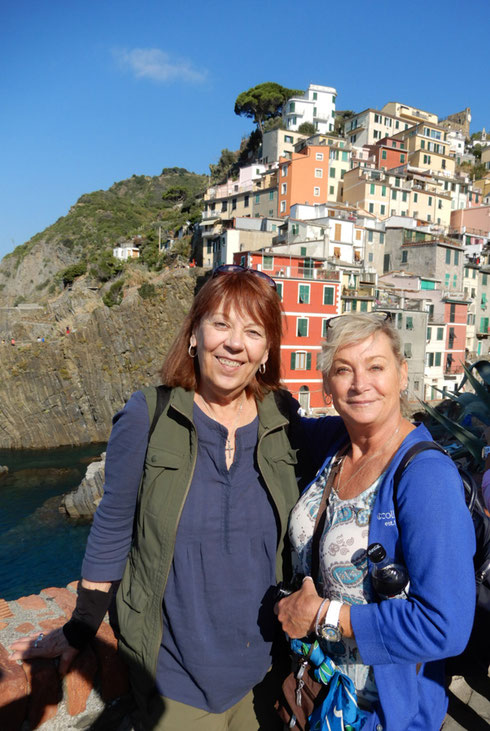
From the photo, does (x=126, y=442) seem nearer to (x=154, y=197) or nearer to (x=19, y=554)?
(x=19, y=554)

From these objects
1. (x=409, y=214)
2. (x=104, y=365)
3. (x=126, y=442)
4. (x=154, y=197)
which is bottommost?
(x=104, y=365)

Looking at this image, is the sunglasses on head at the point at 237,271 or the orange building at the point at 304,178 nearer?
the sunglasses on head at the point at 237,271

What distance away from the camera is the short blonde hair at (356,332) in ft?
6.00

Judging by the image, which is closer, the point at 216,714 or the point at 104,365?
the point at 216,714

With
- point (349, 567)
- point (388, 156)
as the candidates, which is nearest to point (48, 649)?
point (349, 567)

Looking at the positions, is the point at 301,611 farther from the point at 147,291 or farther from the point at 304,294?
the point at 147,291

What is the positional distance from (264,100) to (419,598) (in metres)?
63.7

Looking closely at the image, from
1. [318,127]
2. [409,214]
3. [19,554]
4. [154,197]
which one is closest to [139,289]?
[19,554]

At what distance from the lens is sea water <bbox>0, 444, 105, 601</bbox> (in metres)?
16.7

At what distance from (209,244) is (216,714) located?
39.6 metres

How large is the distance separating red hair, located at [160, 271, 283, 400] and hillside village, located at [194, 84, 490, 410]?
17.8 m

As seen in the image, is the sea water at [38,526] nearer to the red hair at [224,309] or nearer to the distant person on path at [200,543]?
the distant person on path at [200,543]

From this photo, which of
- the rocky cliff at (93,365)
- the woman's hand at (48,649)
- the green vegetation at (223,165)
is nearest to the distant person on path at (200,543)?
the woman's hand at (48,649)

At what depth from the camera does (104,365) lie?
36094 mm
